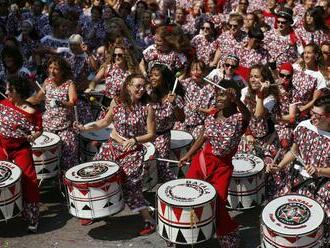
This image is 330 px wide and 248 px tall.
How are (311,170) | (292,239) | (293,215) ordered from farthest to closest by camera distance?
(311,170) → (293,215) → (292,239)

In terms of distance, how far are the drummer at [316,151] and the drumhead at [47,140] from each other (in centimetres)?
313

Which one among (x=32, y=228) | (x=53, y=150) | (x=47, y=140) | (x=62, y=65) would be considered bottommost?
(x=32, y=228)

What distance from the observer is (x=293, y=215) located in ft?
19.2

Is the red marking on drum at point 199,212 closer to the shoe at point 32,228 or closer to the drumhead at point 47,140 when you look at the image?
the shoe at point 32,228

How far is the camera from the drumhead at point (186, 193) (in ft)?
20.2

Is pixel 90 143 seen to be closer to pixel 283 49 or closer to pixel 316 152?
pixel 316 152

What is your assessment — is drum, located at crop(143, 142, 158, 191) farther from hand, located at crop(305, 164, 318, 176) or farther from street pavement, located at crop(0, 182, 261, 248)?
hand, located at crop(305, 164, 318, 176)

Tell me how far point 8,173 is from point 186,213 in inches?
83.8

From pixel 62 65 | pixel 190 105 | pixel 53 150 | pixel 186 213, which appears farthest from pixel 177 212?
pixel 62 65

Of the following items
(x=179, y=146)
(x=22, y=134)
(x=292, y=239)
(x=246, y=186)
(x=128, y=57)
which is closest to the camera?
(x=292, y=239)

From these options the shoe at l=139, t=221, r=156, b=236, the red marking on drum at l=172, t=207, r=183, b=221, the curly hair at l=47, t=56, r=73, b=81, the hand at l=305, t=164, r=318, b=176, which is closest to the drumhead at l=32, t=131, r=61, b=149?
the curly hair at l=47, t=56, r=73, b=81

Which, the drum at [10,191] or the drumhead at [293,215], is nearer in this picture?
the drumhead at [293,215]

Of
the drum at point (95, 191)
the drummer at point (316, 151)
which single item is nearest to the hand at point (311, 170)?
the drummer at point (316, 151)

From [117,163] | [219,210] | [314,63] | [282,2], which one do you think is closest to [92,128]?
[117,163]
